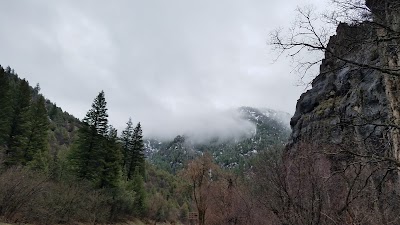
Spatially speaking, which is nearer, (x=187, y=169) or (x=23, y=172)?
(x=23, y=172)

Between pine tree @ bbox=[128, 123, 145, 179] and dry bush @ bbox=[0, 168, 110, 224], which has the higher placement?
pine tree @ bbox=[128, 123, 145, 179]

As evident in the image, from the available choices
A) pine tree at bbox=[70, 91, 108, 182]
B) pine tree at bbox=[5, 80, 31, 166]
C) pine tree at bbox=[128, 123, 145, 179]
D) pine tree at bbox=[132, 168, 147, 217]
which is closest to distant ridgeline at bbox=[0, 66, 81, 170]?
pine tree at bbox=[5, 80, 31, 166]

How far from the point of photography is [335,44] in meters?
6.59

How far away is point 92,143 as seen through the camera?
4941 centimetres

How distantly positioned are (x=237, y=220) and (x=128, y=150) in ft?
A: 158

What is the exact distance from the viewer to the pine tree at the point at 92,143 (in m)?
46.5

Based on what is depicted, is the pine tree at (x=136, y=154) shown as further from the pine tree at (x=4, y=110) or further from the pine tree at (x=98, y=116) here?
the pine tree at (x=4, y=110)

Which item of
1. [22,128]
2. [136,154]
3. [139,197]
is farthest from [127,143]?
[22,128]

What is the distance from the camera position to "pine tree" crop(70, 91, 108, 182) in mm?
46469

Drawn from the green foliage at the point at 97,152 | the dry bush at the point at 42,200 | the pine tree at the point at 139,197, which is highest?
the green foliage at the point at 97,152

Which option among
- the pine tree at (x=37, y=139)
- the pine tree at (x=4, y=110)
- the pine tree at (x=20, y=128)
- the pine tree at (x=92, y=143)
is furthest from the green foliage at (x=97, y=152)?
the pine tree at (x=4, y=110)

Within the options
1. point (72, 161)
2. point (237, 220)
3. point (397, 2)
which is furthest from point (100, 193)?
point (397, 2)

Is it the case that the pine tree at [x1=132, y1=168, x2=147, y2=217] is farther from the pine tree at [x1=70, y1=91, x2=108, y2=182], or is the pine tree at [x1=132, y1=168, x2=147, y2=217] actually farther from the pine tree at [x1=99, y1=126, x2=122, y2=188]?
the pine tree at [x1=70, y1=91, x2=108, y2=182]

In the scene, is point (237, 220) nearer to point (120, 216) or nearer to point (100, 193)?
point (100, 193)
